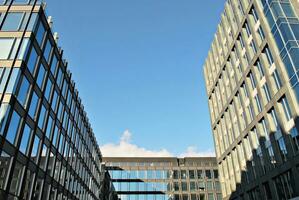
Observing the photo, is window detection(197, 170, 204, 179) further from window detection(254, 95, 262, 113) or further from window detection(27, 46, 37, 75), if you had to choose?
window detection(27, 46, 37, 75)

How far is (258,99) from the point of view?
35.3m

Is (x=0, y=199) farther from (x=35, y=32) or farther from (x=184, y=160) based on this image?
(x=184, y=160)

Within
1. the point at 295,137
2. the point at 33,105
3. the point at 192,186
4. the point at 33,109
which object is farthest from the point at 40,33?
the point at 192,186

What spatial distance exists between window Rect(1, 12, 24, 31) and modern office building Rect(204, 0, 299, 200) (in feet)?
84.9

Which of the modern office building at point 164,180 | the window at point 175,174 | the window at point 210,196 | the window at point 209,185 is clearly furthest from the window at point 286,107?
the window at point 175,174

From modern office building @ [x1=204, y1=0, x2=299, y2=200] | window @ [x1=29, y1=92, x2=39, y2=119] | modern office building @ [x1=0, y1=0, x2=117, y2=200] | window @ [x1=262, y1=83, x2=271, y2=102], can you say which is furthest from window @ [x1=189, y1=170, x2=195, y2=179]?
window @ [x1=29, y1=92, x2=39, y2=119]

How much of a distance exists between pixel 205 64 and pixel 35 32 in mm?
41652

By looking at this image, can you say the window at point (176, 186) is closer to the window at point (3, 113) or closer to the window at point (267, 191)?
the window at point (267, 191)

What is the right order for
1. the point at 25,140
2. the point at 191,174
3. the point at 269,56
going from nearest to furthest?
the point at 25,140 < the point at 269,56 < the point at 191,174

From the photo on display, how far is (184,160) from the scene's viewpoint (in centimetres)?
9169

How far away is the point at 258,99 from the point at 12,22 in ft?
94.9

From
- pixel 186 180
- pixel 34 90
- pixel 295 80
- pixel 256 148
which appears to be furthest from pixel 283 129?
pixel 186 180

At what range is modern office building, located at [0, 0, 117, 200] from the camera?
74.4ft

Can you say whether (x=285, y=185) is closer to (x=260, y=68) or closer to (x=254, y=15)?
(x=260, y=68)
